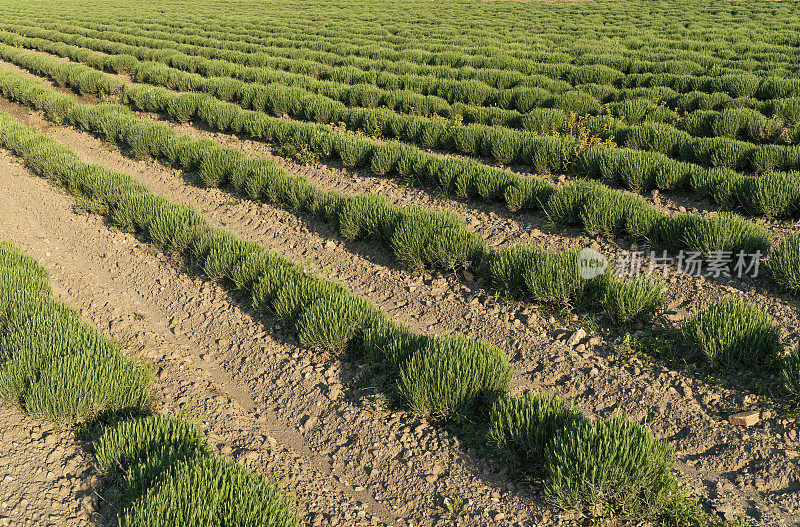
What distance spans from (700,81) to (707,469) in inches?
402

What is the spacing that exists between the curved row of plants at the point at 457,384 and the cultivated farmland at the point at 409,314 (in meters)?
0.02

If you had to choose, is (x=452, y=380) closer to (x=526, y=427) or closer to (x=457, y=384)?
(x=457, y=384)

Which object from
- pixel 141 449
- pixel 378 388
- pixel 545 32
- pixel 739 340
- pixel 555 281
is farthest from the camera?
pixel 545 32

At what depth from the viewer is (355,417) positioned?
4.01m

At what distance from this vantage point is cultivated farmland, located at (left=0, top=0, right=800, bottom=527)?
3.29 meters

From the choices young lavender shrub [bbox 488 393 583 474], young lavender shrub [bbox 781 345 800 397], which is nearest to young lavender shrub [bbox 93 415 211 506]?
young lavender shrub [bbox 488 393 583 474]

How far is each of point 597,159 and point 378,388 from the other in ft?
16.1

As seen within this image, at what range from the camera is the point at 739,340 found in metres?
4.08

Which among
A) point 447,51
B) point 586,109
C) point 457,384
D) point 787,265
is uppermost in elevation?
point 447,51

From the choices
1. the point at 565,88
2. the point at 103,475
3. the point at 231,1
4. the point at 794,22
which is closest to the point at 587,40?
the point at 565,88

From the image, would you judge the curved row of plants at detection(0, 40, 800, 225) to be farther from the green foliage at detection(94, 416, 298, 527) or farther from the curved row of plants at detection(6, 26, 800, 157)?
the green foliage at detection(94, 416, 298, 527)

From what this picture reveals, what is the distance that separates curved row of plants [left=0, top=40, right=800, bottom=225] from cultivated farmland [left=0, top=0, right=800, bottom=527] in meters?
0.04

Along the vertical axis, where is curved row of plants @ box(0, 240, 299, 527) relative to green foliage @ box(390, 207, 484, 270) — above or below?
below

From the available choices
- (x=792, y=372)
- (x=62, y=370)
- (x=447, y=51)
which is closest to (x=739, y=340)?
(x=792, y=372)
